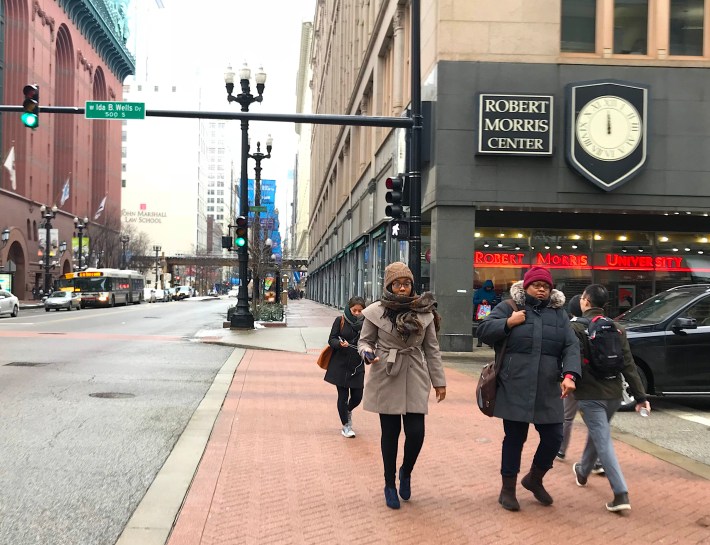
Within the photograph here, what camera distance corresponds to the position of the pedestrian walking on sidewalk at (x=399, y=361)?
4969 millimetres

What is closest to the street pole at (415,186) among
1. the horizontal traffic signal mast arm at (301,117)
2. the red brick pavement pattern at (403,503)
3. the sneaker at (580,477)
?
the horizontal traffic signal mast arm at (301,117)

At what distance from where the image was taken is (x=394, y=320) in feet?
16.5

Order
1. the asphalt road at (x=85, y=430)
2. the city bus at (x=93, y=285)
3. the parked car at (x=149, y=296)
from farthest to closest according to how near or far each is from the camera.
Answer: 1. the parked car at (x=149, y=296)
2. the city bus at (x=93, y=285)
3. the asphalt road at (x=85, y=430)

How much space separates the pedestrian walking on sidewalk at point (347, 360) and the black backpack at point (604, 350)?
2.67 metres

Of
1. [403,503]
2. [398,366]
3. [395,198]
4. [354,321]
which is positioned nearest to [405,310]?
[398,366]

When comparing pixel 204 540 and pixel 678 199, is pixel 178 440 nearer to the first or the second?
pixel 204 540

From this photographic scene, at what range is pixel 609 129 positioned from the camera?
17312mm

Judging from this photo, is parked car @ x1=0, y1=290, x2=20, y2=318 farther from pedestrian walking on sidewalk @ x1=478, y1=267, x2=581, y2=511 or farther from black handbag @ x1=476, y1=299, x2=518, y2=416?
pedestrian walking on sidewalk @ x1=478, y1=267, x2=581, y2=511

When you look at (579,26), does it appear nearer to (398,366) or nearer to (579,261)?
(579,261)

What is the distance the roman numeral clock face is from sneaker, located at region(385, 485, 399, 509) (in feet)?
46.7

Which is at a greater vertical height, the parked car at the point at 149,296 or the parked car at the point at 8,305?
the parked car at the point at 8,305

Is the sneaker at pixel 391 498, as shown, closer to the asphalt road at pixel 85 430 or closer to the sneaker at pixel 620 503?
the sneaker at pixel 620 503

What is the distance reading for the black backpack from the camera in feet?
17.5

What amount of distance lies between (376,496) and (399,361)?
121 cm
